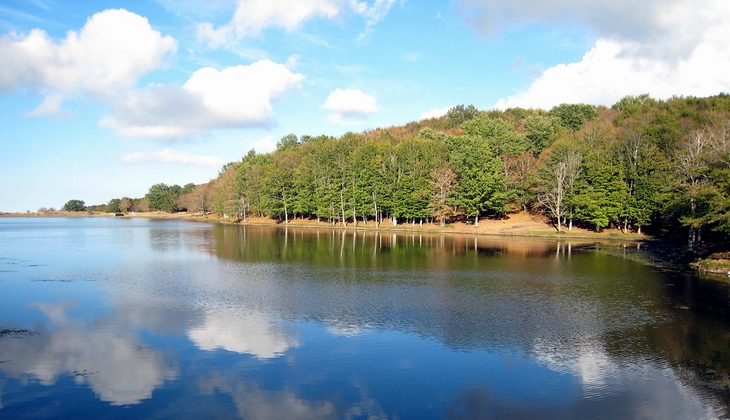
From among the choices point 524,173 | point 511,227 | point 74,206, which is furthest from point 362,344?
point 74,206

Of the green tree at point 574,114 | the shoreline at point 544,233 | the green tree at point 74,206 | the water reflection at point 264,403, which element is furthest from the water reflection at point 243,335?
the green tree at point 74,206

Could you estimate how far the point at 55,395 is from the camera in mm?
12148

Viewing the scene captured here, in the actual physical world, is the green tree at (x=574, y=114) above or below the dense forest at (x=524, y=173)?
above

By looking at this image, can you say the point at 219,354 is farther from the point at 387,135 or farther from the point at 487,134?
the point at 387,135

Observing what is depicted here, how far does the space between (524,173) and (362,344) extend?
2456 inches

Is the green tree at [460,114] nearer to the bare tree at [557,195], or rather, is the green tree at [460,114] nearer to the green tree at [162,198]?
the bare tree at [557,195]

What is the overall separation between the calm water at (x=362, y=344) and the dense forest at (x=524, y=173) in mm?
16526

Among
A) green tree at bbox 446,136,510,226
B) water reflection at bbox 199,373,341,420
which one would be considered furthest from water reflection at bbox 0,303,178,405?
green tree at bbox 446,136,510,226

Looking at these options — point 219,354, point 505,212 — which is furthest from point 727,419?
point 505,212

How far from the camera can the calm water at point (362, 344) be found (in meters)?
11.9

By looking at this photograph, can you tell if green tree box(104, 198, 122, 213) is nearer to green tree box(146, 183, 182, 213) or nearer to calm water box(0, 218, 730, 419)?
green tree box(146, 183, 182, 213)

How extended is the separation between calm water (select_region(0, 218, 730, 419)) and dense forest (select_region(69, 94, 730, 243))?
54.2 ft

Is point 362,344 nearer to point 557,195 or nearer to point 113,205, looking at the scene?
point 557,195

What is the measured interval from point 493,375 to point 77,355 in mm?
12526
